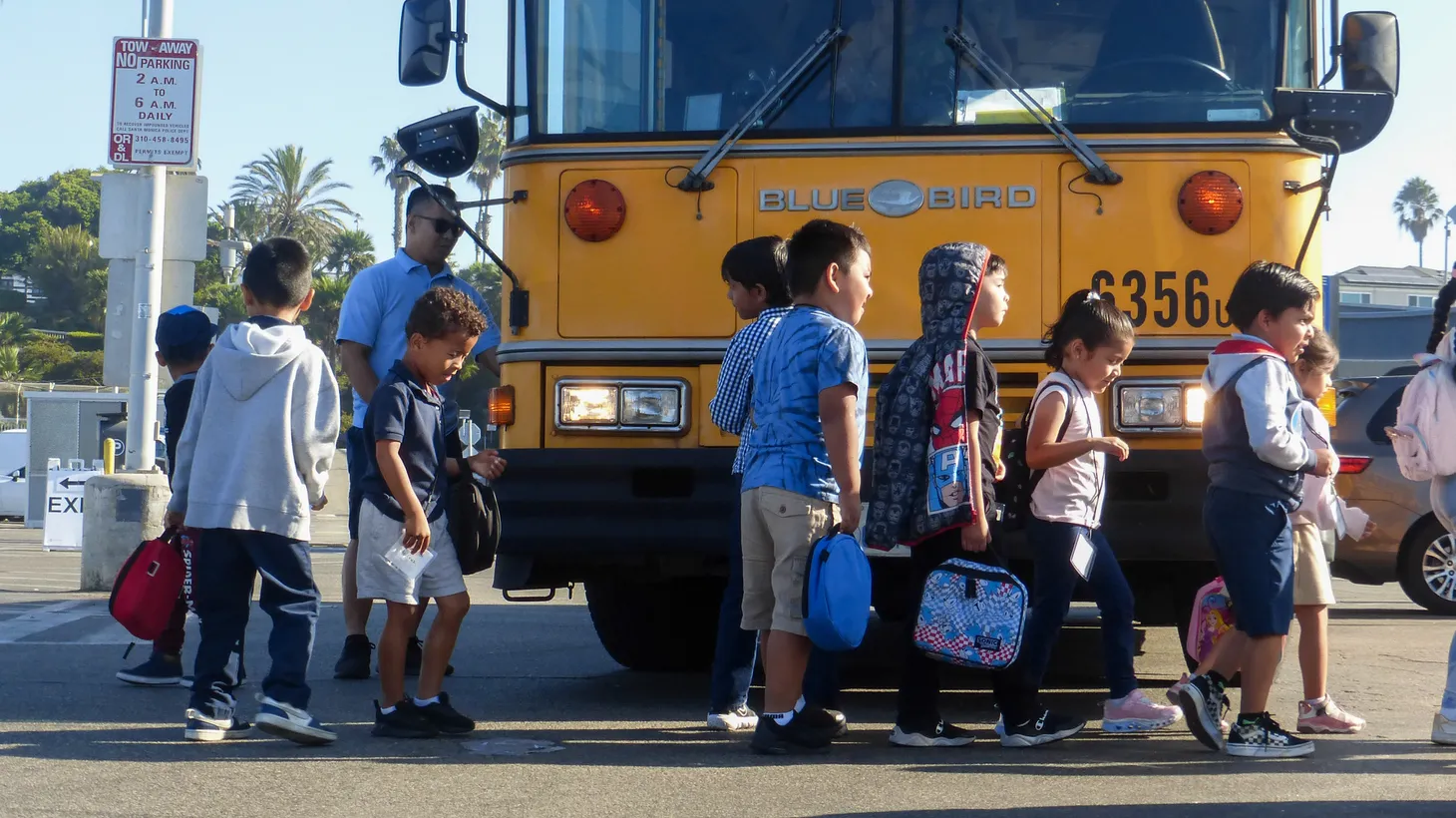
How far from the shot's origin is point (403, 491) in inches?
207

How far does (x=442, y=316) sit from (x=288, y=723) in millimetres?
1330

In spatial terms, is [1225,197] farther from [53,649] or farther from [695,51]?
[53,649]

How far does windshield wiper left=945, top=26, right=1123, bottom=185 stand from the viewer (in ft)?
19.7

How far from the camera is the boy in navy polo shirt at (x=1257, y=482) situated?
5.14 metres

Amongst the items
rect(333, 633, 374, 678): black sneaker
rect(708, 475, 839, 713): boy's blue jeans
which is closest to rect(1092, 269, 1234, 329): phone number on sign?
rect(708, 475, 839, 713): boy's blue jeans

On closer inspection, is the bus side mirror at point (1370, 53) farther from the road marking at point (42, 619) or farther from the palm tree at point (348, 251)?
the palm tree at point (348, 251)


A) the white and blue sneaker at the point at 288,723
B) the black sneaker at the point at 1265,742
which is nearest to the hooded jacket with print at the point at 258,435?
the white and blue sneaker at the point at 288,723

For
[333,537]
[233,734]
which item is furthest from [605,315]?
[333,537]

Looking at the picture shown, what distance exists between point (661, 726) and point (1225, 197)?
2659 millimetres

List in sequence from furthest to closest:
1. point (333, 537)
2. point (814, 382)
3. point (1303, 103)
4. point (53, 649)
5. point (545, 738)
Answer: point (333, 537)
point (53, 649)
point (1303, 103)
point (545, 738)
point (814, 382)

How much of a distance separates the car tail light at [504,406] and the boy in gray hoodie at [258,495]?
0.85 meters

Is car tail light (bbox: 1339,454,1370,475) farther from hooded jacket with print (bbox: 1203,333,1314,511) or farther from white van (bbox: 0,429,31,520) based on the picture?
white van (bbox: 0,429,31,520)

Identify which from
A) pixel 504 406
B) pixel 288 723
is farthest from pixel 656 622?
pixel 288 723

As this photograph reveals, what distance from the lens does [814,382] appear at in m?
5.18
